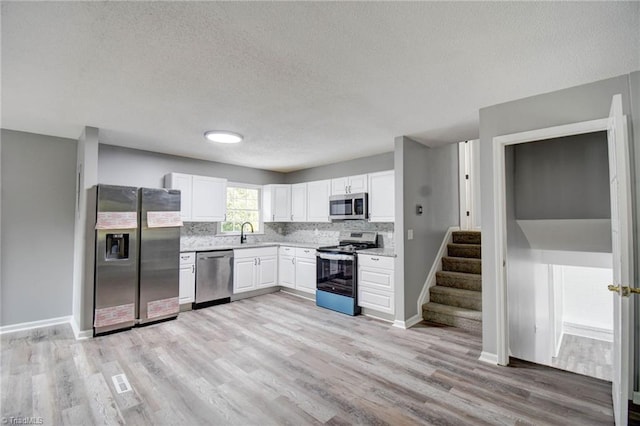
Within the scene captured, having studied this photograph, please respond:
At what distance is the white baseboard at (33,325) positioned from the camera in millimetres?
3418

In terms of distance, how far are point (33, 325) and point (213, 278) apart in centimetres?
215

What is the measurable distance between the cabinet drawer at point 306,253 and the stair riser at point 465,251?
225 centimetres

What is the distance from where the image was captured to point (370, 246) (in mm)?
4695

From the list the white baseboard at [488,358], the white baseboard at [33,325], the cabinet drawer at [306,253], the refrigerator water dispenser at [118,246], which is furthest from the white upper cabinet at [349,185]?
the white baseboard at [33,325]

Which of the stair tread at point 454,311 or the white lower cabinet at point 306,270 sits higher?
the white lower cabinet at point 306,270

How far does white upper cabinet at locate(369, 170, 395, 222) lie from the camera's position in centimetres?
421

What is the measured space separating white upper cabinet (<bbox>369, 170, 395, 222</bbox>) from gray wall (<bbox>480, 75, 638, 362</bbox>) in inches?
57.9

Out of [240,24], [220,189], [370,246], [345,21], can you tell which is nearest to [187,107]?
[240,24]

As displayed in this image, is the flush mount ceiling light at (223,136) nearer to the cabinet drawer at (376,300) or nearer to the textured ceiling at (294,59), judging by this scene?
the textured ceiling at (294,59)

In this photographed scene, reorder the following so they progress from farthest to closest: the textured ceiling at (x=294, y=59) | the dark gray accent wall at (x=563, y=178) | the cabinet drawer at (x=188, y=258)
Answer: the cabinet drawer at (x=188, y=258) → the dark gray accent wall at (x=563, y=178) → the textured ceiling at (x=294, y=59)

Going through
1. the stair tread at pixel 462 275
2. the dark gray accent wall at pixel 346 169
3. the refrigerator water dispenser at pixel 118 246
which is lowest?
the stair tread at pixel 462 275

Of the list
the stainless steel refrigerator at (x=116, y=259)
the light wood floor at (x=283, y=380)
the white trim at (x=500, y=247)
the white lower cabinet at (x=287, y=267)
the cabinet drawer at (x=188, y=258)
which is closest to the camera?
the light wood floor at (x=283, y=380)

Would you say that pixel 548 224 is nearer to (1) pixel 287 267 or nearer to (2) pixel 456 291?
(2) pixel 456 291

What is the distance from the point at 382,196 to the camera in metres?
4.32
